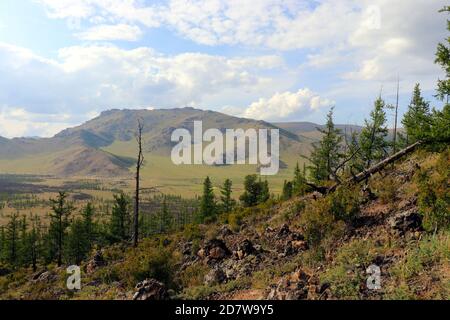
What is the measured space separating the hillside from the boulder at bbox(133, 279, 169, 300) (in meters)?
0.03

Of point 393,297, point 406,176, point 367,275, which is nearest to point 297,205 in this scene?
point 406,176

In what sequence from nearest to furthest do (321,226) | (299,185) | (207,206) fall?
(321,226) < (299,185) < (207,206)

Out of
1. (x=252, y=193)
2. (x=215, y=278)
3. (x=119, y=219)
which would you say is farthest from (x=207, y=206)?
(x=215, y=278)

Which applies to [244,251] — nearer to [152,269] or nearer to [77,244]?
[152,269]

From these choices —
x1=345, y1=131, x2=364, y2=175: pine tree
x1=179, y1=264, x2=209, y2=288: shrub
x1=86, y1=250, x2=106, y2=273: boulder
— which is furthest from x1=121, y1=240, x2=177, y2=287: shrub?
x1=86, y1=250, x2=106, y2=273: boulder

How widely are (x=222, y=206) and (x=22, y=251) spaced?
33.1 meters

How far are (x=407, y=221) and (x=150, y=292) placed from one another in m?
9.78

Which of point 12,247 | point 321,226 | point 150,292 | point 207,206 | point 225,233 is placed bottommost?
point 12,247

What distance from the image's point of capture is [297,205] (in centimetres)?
2244

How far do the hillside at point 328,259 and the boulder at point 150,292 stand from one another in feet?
0.11

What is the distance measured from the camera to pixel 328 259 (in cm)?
1314

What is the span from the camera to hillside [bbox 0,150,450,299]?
31.3ft
